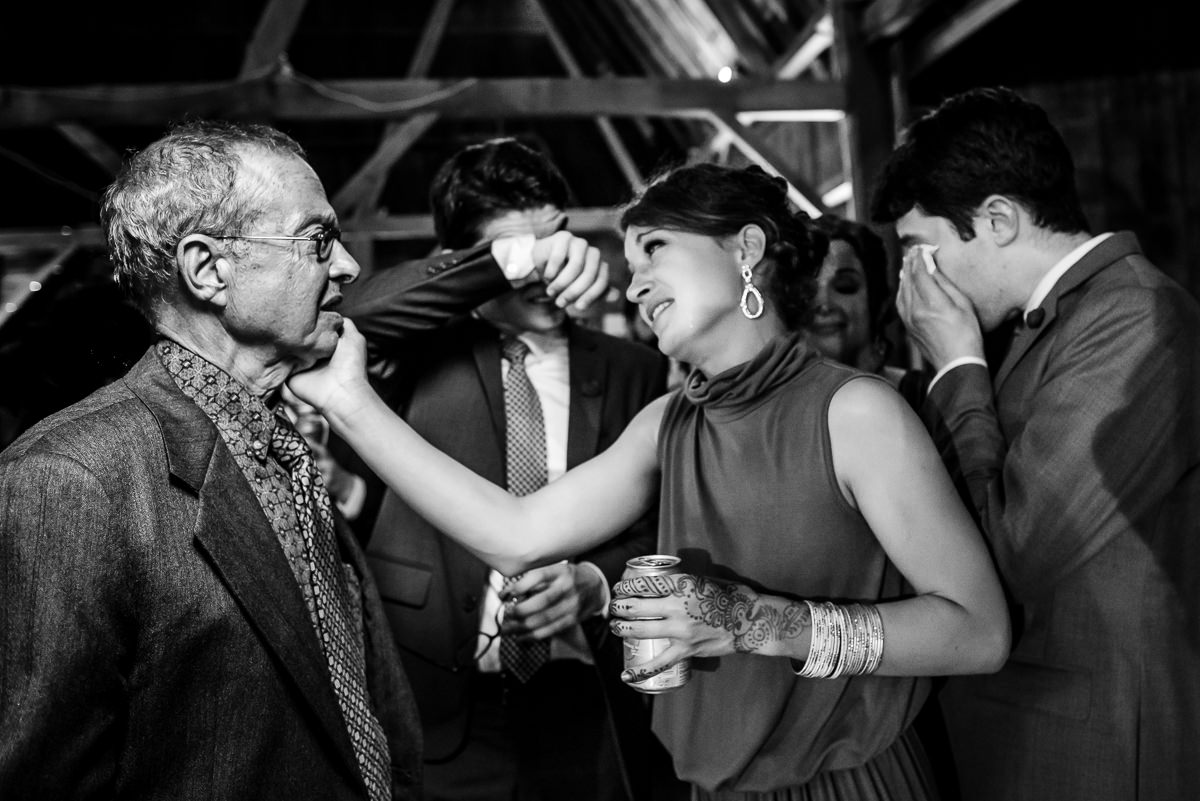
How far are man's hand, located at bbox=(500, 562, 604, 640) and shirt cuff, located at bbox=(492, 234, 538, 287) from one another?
55 centimetres

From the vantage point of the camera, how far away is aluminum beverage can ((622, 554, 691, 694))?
1.33 metres

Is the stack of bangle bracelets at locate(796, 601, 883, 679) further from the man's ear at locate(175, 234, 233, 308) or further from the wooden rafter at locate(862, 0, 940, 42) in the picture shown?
the wooden rafter at locate(862, 0, 940, 42)

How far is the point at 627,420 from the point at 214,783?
1.29m

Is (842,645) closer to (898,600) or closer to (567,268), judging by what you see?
(898,600)

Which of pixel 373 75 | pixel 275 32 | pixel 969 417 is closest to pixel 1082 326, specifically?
pixel 969 417

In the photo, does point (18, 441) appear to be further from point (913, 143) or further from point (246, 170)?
point (913, 143)

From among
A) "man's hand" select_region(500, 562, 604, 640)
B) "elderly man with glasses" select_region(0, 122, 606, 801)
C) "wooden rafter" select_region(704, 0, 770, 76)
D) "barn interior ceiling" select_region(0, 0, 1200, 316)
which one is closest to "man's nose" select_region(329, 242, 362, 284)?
"elderly man with glasses" select_region(0, 122, 606, 801)

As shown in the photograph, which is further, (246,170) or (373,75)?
(373,75)

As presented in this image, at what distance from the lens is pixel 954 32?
5.02 m

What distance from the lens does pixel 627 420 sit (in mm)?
2336

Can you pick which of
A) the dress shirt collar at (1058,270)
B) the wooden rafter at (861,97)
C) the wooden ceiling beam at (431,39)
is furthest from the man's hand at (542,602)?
the wooden ceiling beam at (431,39)

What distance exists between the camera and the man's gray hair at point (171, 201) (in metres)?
1.38

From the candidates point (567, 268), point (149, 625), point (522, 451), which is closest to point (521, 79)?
point (522, 451)

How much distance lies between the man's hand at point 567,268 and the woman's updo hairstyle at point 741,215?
9cm
